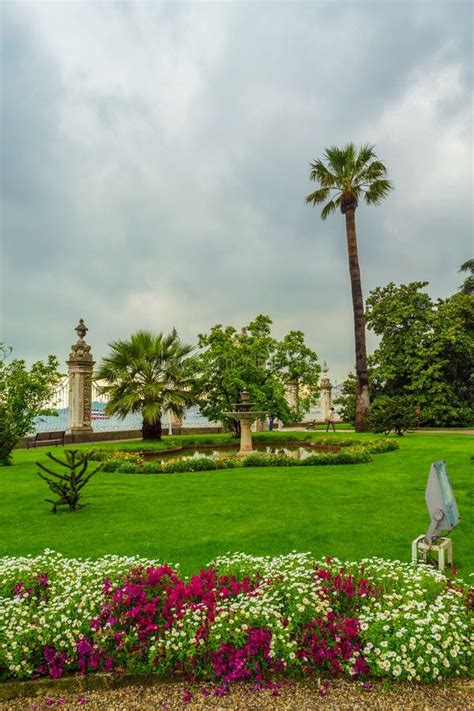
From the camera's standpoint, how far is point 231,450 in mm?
18875

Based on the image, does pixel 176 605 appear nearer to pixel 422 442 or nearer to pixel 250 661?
pixel 250 661

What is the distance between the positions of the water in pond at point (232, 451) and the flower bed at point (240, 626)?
12540mm

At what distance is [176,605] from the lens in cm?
357

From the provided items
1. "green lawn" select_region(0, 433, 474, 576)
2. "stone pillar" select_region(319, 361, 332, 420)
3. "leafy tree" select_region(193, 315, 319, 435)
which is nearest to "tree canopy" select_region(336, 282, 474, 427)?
"stone pillar" select_region(319, 361, 332, 420)

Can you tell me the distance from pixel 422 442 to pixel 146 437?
38.4 ft

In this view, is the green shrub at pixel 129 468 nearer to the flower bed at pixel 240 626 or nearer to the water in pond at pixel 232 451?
the water in pond at pixel 232 451

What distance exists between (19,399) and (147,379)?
795 centimetres

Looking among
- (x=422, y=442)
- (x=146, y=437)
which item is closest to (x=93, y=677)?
(x=422, y=442)

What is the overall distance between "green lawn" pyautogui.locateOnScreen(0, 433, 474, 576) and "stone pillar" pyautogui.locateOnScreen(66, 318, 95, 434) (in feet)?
31.2

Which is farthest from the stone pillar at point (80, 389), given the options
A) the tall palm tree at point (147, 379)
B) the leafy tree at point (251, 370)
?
the leafy tree at point (251, 370)

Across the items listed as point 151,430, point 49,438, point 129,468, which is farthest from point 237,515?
point 151,430

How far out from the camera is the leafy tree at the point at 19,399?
13703 mm

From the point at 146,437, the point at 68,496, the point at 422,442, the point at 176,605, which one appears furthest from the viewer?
the point at 146,437

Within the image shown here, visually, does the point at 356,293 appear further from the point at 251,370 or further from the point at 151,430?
the point at 151,430
